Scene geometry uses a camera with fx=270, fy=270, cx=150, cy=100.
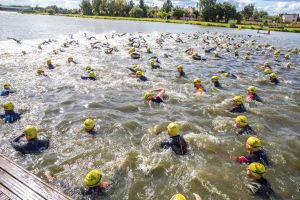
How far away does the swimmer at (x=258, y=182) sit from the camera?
8.57 m

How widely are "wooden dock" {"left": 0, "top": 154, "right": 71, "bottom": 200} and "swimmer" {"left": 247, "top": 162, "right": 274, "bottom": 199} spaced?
577 centimetres

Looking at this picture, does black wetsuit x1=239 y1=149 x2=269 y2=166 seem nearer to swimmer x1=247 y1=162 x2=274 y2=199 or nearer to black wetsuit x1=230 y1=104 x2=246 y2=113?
swimmer x1=247 y1=162 x2=274 y2=199

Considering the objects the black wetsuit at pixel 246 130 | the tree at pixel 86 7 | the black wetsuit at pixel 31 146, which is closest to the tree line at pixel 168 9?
the tree at pixel 86 7

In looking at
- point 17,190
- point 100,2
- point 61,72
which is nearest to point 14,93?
point 61,72

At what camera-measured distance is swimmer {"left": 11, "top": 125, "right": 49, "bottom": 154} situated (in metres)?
10.5

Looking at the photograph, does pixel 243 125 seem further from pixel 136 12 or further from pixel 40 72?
pixel 136 12

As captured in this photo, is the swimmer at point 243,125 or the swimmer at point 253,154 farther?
the swimmer at point 243,125

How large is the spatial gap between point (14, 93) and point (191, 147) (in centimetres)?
1218

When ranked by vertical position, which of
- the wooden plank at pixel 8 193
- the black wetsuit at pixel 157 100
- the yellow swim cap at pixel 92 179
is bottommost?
the wooden plank at pixel 8 193

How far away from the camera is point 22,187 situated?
8312 mm

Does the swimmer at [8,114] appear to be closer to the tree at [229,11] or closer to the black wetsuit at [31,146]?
the black wetsuit at [31,146]

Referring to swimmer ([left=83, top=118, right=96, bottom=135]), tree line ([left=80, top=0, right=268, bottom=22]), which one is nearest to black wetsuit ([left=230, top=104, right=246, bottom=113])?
swimmer ([left=83, top=118, right=96, bottom=135])

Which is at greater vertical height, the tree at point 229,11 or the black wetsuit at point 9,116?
the tree at point 229,11

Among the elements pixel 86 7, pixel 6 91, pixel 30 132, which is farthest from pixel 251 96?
pixel 86 7
